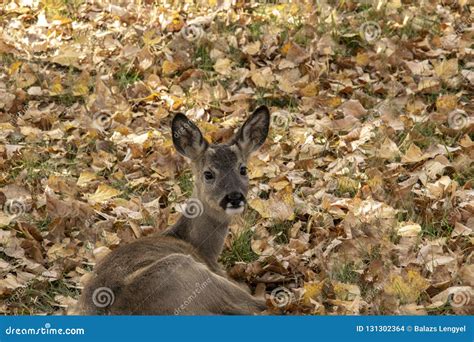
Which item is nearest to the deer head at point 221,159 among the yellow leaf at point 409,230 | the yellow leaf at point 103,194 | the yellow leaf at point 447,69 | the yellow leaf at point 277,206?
the yellow leaf at point 277,206

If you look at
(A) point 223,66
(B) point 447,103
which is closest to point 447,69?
(B) point 447,103

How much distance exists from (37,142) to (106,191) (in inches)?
50.2

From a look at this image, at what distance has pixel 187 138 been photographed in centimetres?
588

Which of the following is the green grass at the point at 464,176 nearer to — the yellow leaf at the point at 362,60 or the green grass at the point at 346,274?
the green grass at the point at 346,274

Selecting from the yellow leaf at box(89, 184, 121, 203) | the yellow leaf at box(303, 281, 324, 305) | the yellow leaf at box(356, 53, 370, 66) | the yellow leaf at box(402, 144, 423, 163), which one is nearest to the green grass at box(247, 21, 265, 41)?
the yellow leaf at box(356, 53, 370, 66)

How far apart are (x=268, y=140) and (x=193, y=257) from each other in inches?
75.8

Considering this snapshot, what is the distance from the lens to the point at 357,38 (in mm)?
8641

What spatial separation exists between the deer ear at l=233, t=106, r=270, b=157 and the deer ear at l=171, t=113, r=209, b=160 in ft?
0.73

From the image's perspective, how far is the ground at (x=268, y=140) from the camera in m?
5.54


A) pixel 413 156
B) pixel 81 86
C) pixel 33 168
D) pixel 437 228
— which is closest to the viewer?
pixel 437 228

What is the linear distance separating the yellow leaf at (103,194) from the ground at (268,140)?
0.01 m

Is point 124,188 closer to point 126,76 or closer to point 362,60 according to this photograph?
point 126,76

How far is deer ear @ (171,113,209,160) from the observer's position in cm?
576

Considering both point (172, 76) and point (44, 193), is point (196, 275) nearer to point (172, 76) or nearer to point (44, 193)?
point (44, 193)
